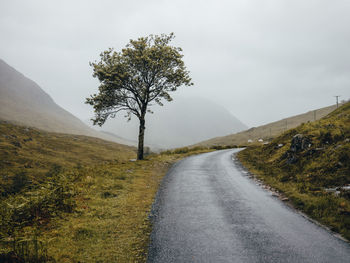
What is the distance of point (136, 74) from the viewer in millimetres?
24344

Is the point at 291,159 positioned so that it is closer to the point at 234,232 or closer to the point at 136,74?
the point at 234,232

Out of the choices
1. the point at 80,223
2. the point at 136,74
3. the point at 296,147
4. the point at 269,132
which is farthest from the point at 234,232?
the point at 269,132

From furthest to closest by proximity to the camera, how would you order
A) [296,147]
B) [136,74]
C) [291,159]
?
[136,74]
[296,147]
[291,159]

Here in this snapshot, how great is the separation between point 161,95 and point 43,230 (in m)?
20.8

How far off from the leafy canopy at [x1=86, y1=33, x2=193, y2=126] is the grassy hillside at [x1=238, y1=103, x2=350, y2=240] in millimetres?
14108

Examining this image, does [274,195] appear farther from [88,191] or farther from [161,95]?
[161,95]

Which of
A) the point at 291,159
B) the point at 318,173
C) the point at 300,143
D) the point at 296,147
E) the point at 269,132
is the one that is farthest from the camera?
the point at 269,132

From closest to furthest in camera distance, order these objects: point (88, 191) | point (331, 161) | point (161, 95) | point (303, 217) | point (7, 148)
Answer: point (303, 217) → point (88, 191) → point (331, 161) → point (161, 95) → point (7, 148)

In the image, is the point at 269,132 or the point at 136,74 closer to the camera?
the point at 136,74

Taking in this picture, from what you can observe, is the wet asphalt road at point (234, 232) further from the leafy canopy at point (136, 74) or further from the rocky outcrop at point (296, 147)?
the leafy canopy at point (136, 74)

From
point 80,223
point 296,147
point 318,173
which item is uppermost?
point 296,147

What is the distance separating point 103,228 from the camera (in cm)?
733

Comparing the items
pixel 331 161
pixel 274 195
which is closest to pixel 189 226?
pixel 274 195

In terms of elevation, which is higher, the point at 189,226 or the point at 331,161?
the point at 331,161
